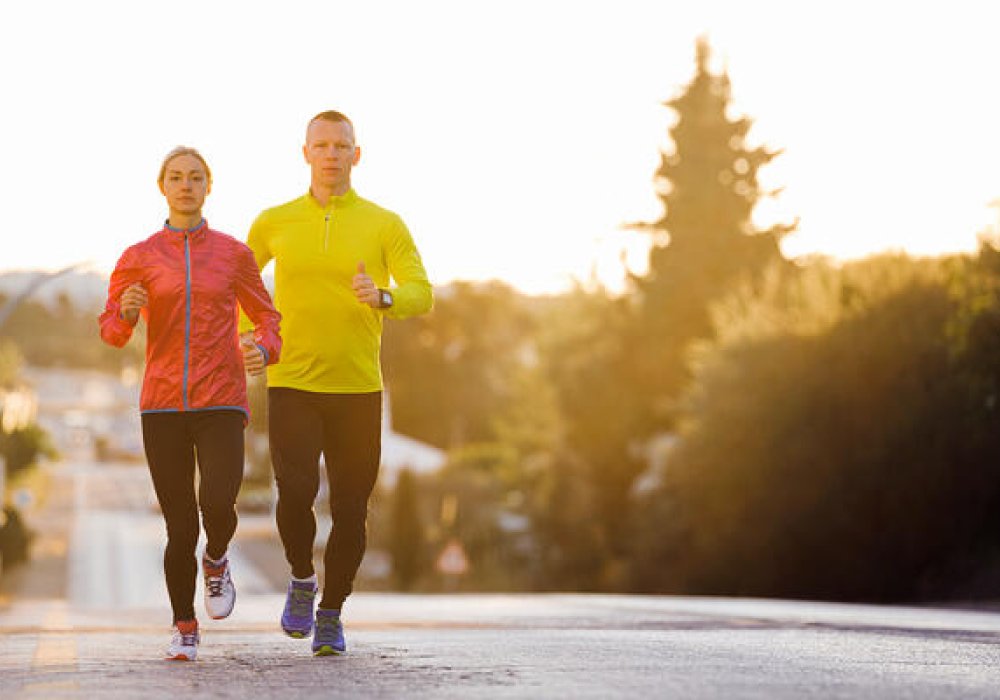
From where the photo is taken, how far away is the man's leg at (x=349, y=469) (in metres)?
7.90

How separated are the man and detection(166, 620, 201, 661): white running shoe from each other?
0.38 m

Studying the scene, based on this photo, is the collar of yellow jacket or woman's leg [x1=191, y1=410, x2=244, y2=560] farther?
the collar of yellow jacket

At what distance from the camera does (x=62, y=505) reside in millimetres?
99125

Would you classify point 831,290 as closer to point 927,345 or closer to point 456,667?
point 927,345

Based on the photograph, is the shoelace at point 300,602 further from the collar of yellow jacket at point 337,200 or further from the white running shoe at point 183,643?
the collar of yellow jacket at point 337,200

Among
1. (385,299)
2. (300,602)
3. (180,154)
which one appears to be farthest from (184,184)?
(300,602)

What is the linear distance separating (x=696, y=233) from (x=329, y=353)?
54.0m

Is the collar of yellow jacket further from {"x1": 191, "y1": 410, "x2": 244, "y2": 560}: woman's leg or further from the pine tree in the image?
the pine tree

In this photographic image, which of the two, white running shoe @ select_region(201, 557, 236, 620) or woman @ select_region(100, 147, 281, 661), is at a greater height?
woman @ select_region(100, 147, 281, 661)

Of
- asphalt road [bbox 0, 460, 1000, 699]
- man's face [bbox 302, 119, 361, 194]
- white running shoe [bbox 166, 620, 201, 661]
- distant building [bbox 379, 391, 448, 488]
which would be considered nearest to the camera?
asphalt road [bbox 0, 460, 1000, 699]

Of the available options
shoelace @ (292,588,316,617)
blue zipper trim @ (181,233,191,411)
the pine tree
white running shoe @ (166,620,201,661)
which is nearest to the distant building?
the pine tree

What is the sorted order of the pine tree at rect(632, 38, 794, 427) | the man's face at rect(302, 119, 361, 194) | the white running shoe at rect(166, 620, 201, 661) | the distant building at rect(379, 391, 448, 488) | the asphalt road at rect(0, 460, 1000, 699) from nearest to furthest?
the asphalt road at rect(0, 460, 1000, 699) < the white running shoe at rect(166, 620, 201, 661) < the man's face at rect(302, 119, 361, 194) < the pine tree at rect(632, 38, 794, 427) < the distant building at rect(379, 391, 448, 488)

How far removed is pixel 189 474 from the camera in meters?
7.74

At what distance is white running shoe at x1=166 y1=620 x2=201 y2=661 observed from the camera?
7.70 metres
